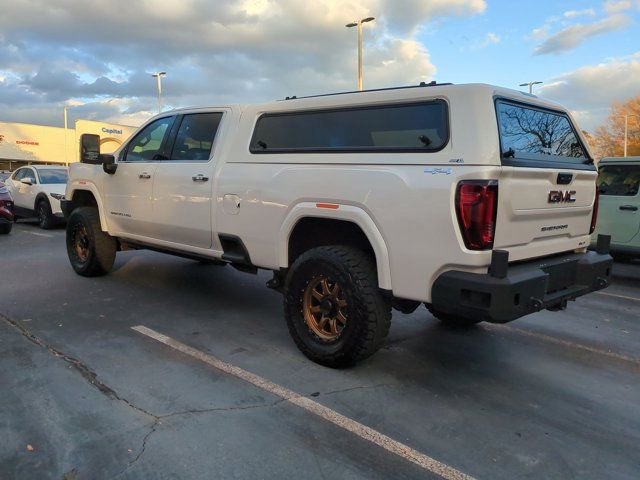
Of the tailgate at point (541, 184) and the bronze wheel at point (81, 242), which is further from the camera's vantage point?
the bronze wheel at point (81, 242)

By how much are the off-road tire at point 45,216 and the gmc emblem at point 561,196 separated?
11.5 m

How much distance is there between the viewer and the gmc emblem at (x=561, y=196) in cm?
362

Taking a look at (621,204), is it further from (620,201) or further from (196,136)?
(196,136)

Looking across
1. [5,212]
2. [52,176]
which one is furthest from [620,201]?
[52,176]

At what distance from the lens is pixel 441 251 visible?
3.19m

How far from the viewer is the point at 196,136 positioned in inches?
203

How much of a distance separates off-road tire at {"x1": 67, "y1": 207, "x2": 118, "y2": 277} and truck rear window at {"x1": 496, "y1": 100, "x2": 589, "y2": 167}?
4957mm

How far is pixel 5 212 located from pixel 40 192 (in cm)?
150

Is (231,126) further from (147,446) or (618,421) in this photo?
(618,421)

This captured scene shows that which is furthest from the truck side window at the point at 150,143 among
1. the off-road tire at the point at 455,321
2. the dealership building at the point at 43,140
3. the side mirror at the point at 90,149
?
the dealership building at the point at 43,140

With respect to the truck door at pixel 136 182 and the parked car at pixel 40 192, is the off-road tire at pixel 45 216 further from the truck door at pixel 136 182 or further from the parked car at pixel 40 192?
the truck door at pixel 136 182

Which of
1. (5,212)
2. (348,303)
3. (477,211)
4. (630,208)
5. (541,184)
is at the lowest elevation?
(5,212)

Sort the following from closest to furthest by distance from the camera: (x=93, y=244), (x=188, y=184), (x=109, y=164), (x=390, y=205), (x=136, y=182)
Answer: (x=390, y=205) < (x=188, y=184) < (x=136, y=182) < (x=109, y=164) < (x=93, y=244)

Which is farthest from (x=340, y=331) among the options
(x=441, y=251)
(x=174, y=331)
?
(x=174, y=331)
